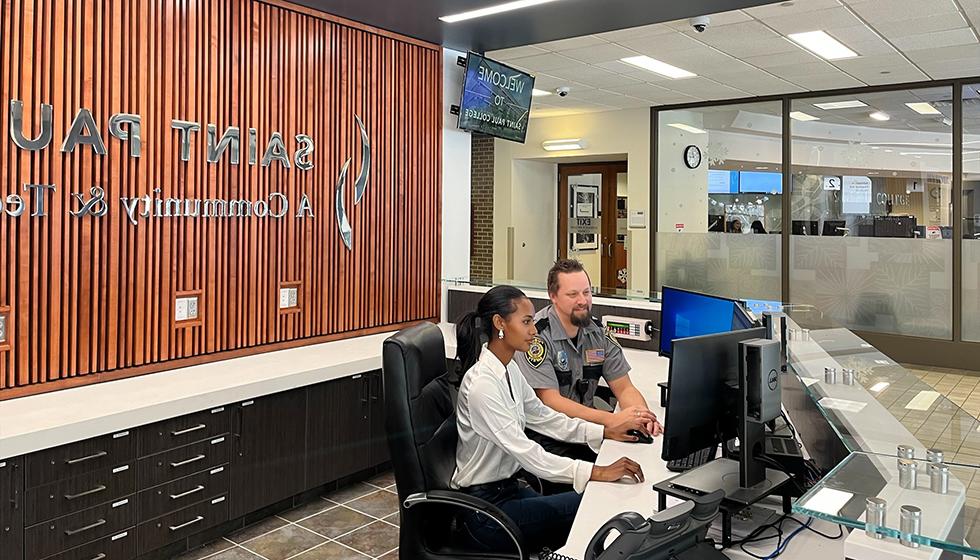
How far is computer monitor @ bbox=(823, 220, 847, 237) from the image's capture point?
8602 millimetres

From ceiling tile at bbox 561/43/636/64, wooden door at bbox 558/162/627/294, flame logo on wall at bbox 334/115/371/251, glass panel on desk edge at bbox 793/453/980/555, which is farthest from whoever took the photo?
wooden door at bbox 558/162/627/294

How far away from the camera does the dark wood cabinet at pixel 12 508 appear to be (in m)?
2.76

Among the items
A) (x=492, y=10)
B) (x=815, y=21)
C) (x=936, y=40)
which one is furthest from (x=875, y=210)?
(x=492, y=10)

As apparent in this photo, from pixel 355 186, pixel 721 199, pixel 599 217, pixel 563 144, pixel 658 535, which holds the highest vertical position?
pixel 563 144

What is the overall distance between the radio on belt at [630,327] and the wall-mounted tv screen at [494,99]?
6.55 ft

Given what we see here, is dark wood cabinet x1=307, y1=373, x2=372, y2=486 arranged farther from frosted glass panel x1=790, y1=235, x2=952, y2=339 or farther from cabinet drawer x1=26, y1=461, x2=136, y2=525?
frosted glass panel x1=790, y1=235, x2=952, y2=339

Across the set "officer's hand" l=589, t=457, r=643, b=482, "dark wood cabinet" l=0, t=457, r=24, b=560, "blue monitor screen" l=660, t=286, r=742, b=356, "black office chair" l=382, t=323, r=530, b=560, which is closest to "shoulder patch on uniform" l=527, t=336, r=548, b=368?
"blue monitor screen" l=660, t=286, r=742, b=356

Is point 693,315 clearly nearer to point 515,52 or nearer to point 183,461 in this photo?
point 183,461

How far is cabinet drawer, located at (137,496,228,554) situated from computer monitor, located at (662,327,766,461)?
2414 millimetres

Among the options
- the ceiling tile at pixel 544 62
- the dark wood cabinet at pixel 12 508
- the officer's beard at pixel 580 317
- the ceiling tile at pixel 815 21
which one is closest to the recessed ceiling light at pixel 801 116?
the ceiling tile at pixel 815 21

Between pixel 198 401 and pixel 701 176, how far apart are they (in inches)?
299

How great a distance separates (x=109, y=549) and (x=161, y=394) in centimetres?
70

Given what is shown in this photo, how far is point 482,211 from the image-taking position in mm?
10734

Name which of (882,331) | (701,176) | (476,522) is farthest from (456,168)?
(882,331)
